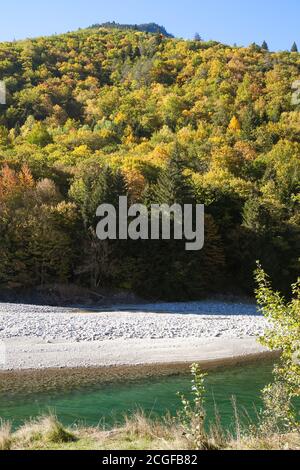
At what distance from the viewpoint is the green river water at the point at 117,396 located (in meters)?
13.4

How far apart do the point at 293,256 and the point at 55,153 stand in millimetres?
33783

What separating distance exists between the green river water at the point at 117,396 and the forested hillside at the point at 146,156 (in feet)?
26.8

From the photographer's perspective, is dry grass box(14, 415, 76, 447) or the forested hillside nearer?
dry grass box(14, 415, 76, 447)

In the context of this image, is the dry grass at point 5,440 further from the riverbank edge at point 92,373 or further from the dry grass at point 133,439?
the riverbank edge at point 92,373

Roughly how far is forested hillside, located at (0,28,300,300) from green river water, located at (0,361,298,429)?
8167 millimetres

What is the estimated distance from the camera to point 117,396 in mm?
15570

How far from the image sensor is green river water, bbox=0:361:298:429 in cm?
1344

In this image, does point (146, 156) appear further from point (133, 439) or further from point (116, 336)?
point (133, 439)

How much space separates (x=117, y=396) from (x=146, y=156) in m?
51.8

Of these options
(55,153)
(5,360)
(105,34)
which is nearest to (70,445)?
(5,360)

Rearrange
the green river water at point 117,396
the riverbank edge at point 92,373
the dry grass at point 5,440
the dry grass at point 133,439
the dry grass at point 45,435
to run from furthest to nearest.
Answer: the riverbank edge at point 92,373 → the green river water at point 117,396 → the dry grass at point 45,435 → the dry grass at point 5,440 → the dry grass at point 133,439

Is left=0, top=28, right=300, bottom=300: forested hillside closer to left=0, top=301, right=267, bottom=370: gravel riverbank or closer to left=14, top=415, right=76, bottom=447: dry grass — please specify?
left=14, top=415, right=76, bottom=447: dry grass

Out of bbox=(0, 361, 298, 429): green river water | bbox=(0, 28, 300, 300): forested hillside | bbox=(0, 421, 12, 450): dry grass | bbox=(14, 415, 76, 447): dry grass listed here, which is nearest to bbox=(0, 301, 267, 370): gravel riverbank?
bbox=(0, 361, 298, 429): green river water

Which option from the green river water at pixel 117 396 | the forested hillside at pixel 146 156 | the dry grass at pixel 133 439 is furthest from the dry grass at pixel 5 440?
the forested hillside at pixel 146 156
